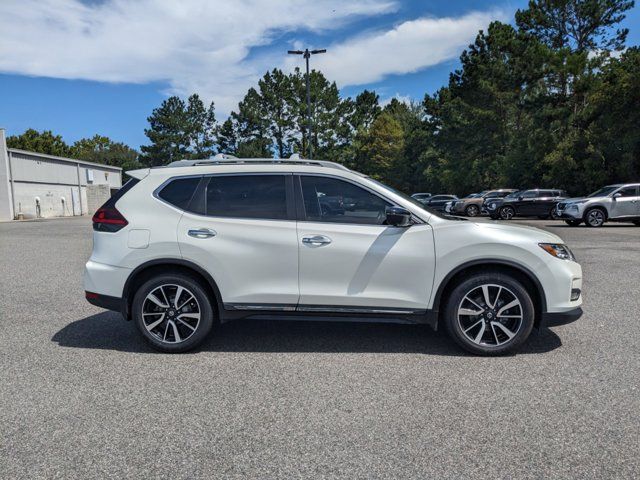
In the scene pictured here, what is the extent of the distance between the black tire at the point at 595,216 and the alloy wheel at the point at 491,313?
57.2 ft

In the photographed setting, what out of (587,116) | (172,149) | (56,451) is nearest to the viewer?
(56,451)

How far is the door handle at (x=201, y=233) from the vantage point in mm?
4441

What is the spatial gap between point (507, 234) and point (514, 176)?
116 ft

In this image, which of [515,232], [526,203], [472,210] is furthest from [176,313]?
[472,210]

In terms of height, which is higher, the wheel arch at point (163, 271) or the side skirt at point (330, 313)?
the wheel arch at point (163, 271)

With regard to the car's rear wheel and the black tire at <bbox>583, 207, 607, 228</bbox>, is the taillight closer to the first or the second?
the black tire at <bbox>583, 207, 607, 228</bbox>

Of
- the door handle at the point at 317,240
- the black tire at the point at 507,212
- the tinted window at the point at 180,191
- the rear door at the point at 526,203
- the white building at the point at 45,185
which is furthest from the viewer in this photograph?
the white building at the point at 45,185

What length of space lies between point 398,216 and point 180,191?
2.03 metres

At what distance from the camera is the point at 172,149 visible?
248ft

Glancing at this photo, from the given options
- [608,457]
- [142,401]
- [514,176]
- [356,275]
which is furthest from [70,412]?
[514,176]

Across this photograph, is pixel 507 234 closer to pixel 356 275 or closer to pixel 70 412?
pixel 356 275

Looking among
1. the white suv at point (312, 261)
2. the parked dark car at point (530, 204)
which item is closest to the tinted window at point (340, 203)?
the white suv at point (312, 261)

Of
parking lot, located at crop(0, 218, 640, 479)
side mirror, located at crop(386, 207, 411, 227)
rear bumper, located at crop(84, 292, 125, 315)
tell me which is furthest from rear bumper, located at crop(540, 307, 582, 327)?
rear bumper, located at crop(84, 292, 125, 315)

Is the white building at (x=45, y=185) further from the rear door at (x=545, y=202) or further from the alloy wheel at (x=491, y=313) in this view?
the alloy wheel at (x=491, y=313)
